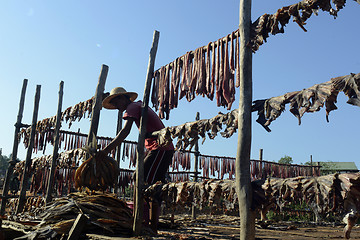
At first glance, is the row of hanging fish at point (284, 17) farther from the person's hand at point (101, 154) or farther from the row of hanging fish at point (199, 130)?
the person's hand at point (101, 154)

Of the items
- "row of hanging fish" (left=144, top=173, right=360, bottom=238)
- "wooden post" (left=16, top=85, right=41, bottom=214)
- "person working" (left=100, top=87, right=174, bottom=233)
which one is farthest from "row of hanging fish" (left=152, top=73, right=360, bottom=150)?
"wooden post" (left=16, top=85, right=41, bottom=214)

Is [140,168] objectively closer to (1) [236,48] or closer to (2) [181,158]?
(1) [236,48]

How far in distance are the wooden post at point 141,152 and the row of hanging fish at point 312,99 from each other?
191 cm

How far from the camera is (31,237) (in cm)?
378

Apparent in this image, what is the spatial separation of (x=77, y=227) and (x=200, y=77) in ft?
7.75

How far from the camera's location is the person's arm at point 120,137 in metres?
4.49

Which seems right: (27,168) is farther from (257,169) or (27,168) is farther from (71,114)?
(257,169)

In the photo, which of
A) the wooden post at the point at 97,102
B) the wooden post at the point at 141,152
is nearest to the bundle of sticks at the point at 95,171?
the wooden post at the point at 141,152

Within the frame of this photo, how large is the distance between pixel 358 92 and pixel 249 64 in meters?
1.12

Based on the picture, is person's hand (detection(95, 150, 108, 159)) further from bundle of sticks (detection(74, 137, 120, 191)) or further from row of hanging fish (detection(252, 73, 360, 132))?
row of hanging fish (detection(252, 73, 360, 132))

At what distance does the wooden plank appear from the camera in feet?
12.5

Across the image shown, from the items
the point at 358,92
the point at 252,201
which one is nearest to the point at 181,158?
the point at 252,201

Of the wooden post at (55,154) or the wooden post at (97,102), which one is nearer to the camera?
the wooden post at (97,102)

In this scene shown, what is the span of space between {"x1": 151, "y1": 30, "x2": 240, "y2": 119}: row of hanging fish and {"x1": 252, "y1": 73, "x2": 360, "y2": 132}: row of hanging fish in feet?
2.15
